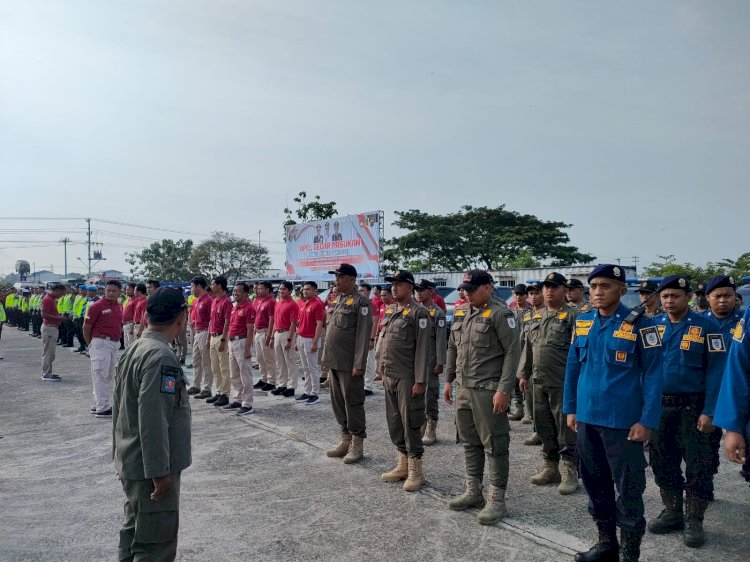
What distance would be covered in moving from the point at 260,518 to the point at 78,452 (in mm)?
3262

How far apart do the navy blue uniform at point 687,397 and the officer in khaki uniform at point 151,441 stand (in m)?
3.57

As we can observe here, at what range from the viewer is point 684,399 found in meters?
4.56

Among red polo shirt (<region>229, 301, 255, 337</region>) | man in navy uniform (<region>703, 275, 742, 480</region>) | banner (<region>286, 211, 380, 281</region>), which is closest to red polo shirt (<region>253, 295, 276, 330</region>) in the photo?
red polo shirt (<region>229, 301, 255, 337</region>)

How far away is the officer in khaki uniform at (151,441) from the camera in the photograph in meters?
2.91

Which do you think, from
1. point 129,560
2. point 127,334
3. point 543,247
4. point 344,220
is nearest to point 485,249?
point 543,247

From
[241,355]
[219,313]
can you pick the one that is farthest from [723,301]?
[219,313]

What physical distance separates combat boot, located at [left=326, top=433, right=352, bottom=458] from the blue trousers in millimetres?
2982

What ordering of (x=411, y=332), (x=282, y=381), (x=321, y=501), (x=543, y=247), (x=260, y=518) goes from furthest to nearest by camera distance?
1. (x=543, y=247)
2. (x=282, y=381)
3. (x=411, y=332)
4. (x=321, y=501)
5. (x=260, y=518)

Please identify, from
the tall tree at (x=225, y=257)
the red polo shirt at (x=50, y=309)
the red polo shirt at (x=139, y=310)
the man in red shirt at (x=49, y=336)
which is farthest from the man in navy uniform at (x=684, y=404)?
the tall tree at (x=225, y=257)

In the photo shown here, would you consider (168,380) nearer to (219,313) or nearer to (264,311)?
(219,313)

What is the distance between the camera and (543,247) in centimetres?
3909

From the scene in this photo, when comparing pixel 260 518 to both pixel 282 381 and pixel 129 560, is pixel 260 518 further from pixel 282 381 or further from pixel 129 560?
pixel 282 381

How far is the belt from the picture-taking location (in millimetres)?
4539

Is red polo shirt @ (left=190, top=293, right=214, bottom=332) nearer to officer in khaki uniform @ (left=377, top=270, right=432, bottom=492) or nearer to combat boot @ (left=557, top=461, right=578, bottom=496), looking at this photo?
officer in khaki uniform @ (left=377, top=270, right=432, bottom=492)
